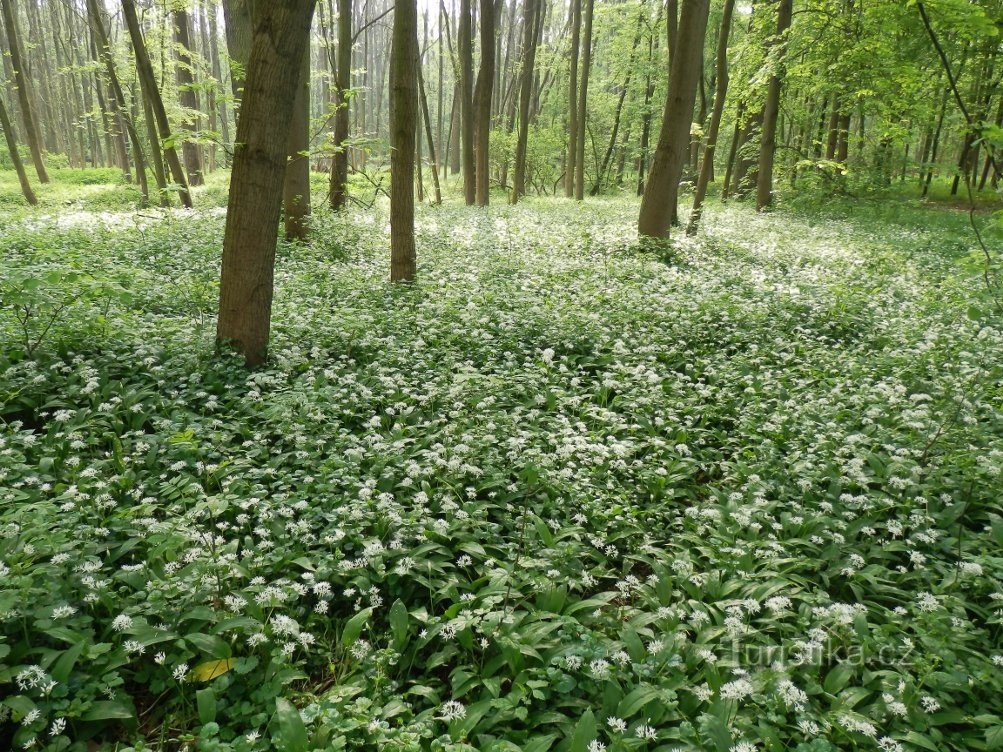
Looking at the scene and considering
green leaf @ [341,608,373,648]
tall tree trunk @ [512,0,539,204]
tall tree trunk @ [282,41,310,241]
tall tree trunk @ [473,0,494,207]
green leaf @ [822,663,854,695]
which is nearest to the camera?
green leaf @ [822,663,854,695]

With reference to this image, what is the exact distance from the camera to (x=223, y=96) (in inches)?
250

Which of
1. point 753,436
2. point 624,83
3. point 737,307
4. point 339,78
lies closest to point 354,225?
point 339,78

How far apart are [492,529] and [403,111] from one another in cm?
604

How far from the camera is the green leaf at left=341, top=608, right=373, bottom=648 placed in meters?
2.77

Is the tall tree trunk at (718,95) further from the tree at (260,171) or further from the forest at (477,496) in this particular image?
the tree at (260,171)

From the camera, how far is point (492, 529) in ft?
11.7

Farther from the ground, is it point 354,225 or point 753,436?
point 354,225

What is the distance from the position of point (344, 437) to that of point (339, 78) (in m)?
10.5

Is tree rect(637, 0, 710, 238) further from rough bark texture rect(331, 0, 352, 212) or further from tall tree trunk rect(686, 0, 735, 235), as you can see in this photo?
rough bark texture rect(331, 0, 352, 212)

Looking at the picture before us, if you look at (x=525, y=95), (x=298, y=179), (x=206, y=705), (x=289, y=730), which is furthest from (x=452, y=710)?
(x=525, y=95)

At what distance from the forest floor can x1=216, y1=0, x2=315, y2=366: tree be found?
40cm

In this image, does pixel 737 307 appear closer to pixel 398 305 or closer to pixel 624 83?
pixel 398 305

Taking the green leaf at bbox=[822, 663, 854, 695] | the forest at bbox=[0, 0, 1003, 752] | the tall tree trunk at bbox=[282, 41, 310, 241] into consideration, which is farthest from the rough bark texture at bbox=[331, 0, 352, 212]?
the green leaf at bbox=[822, 663, 854, 695]

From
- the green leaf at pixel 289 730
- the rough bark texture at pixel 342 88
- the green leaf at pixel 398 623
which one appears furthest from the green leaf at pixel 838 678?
the rough bark texture at pixel 342 88
